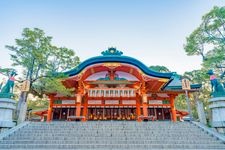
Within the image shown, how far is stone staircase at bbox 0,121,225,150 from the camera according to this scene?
24.0 feet

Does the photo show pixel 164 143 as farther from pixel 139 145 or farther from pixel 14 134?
pixel 14 134

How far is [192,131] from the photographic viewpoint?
9180 mm

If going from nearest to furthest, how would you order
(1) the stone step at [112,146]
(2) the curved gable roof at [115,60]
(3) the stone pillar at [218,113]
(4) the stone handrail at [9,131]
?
(1) the stone step at [112,146], (4) the stone handrail at [9,131], (3) the stone pillar at [218,113], (2) the curved gable roof at [115,60]

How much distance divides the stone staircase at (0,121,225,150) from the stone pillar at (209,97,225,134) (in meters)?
0.98

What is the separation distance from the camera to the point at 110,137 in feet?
26.9

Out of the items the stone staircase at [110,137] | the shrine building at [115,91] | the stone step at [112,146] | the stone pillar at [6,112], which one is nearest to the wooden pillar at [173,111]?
the shrine building at [115,91]

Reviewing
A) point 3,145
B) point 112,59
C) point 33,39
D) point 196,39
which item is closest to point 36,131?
point 3,145

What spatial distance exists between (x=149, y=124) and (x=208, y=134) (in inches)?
132

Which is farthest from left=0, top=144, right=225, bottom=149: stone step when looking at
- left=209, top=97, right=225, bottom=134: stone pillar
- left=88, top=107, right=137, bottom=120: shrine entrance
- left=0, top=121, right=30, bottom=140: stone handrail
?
left=88, top=107, right=137, bottom=120: shrine entrance

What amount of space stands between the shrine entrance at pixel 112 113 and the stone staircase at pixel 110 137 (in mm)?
6799

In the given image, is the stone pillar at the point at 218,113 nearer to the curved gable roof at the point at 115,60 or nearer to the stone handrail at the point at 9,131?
the curved gable roof at the point at 115,60

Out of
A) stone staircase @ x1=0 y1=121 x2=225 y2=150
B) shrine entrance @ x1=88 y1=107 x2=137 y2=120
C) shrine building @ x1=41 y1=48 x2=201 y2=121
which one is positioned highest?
shrine building @ x1=41 y1=48 x2=201 y2=121

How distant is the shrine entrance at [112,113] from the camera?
17125 mm

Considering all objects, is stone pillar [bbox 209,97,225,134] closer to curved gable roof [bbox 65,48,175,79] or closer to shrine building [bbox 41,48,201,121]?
shrine building [bbox 41,48,201,121]
